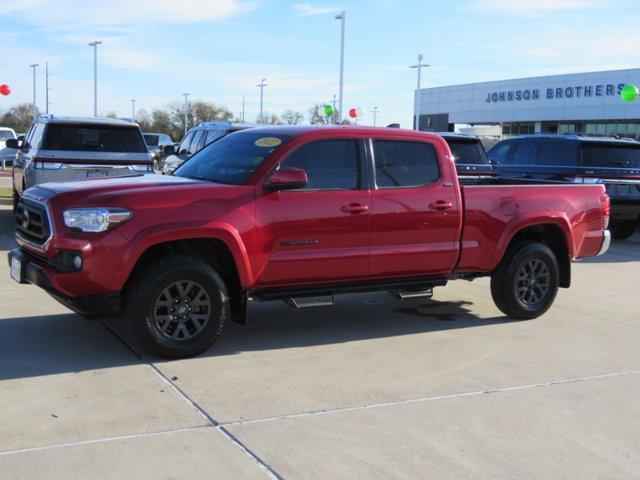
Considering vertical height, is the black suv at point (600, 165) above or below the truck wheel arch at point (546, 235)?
above

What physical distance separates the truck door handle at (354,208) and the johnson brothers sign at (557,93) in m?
Result: 46.3

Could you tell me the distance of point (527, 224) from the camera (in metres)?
7.27

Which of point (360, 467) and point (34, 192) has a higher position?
point (34, 192)

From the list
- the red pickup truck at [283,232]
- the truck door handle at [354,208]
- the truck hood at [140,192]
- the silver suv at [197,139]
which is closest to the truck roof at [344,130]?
the red pickup truck at [283,232]

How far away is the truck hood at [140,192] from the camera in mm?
5414

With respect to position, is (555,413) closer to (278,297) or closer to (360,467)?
(360,467)

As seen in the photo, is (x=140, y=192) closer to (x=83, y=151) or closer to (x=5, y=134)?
(x=83, y=151)

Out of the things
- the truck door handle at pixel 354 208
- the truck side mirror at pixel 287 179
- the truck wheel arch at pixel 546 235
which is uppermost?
the truck side mirror at pixel 287 179

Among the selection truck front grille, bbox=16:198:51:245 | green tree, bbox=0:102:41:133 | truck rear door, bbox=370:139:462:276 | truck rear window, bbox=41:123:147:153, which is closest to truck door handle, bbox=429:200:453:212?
truck rear door, bbox=370:139:462:276

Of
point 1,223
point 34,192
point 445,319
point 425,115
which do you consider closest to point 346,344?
point 445,319

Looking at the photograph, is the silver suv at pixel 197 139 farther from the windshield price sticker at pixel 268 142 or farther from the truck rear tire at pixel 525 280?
the truck rear tire at pixel 525 280

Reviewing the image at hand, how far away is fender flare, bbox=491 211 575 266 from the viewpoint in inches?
283

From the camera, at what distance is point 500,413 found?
4785 millimetres

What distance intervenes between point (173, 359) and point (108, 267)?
3.06 ft
